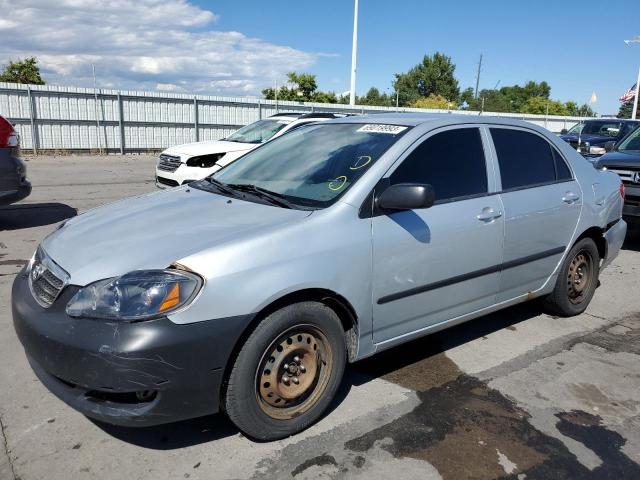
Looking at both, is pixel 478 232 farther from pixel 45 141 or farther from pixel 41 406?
pixel 45 141

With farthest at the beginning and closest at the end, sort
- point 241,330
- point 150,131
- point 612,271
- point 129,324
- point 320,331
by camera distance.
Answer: point 150,131, point 612,271, point 320,331, point 241,330, point 129,324

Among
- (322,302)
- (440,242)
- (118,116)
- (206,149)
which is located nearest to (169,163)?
(206,149)

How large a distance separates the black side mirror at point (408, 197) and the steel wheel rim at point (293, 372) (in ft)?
2.72

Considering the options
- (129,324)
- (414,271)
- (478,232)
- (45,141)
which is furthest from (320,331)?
(45,141)

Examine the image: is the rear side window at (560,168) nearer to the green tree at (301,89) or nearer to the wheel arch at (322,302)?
the wheel arch at (322,302)

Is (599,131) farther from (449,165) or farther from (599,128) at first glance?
(449,165)

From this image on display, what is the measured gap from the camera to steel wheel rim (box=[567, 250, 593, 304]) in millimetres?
4758

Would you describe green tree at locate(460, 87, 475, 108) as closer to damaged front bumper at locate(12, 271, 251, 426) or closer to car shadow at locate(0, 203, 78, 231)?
car shadow at locate(0, 203, 78, 231)

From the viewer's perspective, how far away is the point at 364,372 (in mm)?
3727

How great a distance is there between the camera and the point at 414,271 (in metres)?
3.29

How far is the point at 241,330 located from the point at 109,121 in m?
19.7

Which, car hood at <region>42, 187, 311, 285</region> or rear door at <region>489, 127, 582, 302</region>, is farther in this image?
rear door at <region>489, 127, 582, 302</region>

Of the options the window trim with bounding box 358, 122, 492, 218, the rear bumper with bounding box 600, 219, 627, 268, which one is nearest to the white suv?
the rear bumper with bounding box 600, 219, 627, 268

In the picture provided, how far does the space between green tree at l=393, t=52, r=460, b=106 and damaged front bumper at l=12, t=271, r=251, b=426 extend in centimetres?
8080
